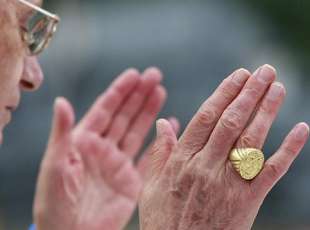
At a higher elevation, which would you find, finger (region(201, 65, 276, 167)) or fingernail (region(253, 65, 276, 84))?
fingernail (region(253, 65, 276, 84))

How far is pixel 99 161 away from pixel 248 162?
123 centimetres

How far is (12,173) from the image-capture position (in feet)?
18.8

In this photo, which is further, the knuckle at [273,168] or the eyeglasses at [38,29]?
the eyeglasses at [38,29]

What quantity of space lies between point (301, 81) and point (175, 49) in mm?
932

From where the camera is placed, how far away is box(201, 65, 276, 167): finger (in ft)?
6.52

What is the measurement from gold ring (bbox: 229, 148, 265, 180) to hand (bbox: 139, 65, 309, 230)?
0.5 inches

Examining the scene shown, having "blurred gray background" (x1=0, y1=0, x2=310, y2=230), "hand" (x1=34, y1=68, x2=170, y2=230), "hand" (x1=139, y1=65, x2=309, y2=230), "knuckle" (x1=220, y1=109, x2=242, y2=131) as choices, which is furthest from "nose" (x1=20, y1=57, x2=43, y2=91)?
"blurred gray background" (x1=0, y1=0, x2=310, y2=230)

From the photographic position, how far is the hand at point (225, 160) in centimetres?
199

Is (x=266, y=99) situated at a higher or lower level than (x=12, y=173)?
higher

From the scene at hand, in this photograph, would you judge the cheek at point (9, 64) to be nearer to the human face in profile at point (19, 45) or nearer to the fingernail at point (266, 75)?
the human face in profile at point (19, 45)

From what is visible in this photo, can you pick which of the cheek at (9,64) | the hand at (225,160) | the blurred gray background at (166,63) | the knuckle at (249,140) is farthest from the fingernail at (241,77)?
the blurred gray background at (166,63)

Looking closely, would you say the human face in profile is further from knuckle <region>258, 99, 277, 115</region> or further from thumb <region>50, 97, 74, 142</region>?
knuckle <region>258, 99, 277, 115</region>

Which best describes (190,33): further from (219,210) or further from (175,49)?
(219,210)

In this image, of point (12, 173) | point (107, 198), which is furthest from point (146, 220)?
point (12, 173)
